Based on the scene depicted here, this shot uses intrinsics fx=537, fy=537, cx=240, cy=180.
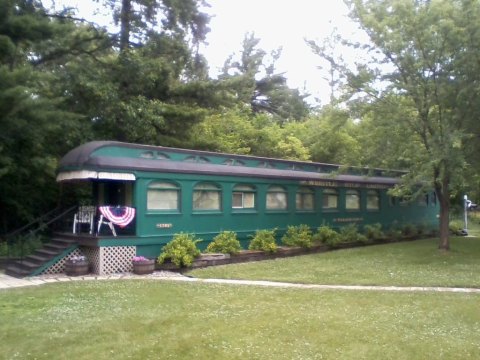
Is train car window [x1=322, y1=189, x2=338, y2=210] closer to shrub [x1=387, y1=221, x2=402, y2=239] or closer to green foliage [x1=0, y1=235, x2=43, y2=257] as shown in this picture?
shrub [x1=387, y1=221, x2=402, y2=239]

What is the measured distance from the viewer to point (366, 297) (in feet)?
34.4

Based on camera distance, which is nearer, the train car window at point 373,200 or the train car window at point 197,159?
the train car window at point 197,159

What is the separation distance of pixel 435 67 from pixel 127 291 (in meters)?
11.5

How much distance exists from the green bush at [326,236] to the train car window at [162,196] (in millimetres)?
6003

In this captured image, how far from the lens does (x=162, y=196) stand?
15.2 metres

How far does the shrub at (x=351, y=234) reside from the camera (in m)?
20.2

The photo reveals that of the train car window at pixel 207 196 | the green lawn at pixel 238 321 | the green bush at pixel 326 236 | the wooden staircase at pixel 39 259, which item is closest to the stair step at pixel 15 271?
the wooden staircase at pixel 39 259

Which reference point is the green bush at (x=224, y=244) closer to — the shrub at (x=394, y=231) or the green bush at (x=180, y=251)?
the green bush at (x=180, y=251)

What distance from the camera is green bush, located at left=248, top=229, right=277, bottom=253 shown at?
1702cm

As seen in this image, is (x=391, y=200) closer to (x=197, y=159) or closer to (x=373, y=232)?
(x=373, y=232)

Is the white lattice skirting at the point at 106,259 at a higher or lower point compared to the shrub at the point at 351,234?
lower

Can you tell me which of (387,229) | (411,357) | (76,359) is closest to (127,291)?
(76,359)

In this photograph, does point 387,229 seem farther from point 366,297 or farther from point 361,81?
point 366,297

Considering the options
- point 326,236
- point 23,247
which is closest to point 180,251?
point 23,247
